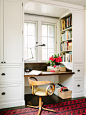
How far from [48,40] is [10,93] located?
2.07 m

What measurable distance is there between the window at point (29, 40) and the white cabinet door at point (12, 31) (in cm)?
83

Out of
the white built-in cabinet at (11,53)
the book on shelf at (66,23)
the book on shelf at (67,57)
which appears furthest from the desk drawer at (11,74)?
the book on shelf at (66,23)

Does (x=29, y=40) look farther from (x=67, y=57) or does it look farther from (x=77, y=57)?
(x=77, y=57)

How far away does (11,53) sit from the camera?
285 centimetres

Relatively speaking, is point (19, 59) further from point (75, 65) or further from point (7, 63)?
point (75, 65)

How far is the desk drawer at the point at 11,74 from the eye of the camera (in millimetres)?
2785

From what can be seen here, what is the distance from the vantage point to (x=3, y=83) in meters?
2.78

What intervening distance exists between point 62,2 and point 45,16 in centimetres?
78

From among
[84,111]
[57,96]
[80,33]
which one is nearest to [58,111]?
[84,111]

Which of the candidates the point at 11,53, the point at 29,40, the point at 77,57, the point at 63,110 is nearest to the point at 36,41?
the point at 29,40

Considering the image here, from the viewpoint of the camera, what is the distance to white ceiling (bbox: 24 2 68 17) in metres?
3.15

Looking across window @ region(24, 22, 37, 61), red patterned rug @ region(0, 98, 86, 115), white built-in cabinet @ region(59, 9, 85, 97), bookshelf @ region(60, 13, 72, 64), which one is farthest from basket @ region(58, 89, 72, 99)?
window @ region(24, 22, 37, 61)

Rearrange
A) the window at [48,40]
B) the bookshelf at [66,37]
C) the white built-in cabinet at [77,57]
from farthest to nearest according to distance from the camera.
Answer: the window at [48,40] → the bookshelf at [66,37] → the white built-in cabinet at [77,57]

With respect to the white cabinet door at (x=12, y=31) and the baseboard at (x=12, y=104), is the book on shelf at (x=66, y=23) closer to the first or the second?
the white cabinet door at (x=12, y=31)
